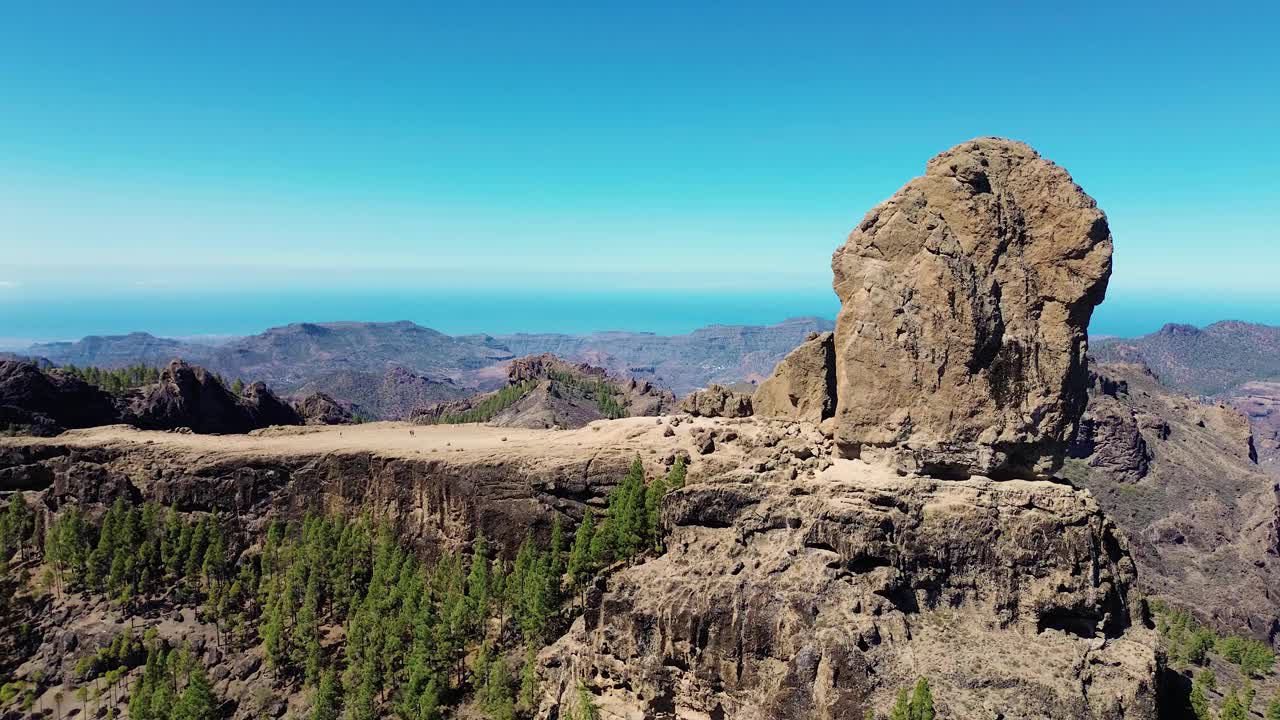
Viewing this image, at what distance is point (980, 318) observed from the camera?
170ft

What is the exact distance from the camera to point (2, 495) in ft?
275

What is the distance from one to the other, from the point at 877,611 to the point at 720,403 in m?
32.9

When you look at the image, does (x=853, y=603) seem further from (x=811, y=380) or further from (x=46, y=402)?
(x=46, y=402)

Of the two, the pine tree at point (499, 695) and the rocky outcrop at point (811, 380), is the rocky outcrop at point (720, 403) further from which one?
the pine tree at point (499, 695)

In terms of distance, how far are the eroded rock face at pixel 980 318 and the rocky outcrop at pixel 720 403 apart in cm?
2004

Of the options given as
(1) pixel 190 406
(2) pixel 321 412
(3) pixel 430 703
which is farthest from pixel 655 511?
(2) pixel 321 412

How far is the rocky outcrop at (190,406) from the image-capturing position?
113 meters

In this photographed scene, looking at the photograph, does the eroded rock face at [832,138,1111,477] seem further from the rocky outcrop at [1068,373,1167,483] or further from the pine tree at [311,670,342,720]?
the rocky outcrop at [1068,373,1167,483]

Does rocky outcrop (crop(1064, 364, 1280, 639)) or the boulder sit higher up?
the boulder

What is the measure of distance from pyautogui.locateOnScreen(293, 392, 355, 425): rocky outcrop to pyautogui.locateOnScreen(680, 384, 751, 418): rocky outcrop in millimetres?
105401

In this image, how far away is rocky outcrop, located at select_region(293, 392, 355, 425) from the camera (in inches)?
6097

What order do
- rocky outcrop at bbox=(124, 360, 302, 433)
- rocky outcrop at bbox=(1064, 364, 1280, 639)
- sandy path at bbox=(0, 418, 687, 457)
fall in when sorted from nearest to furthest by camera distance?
sandy path at bbox=(0, 418, 687, 457)
rocky outcrop at bbox=(124, 360, 302, 433)
rocky outcrop at bbox=(1064, 364, 1280, 639)

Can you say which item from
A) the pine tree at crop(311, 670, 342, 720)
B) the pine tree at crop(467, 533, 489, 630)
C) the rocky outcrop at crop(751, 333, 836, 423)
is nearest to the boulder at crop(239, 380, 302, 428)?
the pine tree at crop(311, 670, 342, 720)

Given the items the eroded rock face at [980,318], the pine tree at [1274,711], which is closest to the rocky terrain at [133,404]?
the eroded rock face at [980,318]
